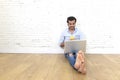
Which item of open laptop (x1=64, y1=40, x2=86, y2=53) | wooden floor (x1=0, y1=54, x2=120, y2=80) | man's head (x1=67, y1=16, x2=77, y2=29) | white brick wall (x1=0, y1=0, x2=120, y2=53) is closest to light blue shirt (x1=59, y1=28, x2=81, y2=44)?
man's head (x1=67, y1=16, x2=77, y2=29)

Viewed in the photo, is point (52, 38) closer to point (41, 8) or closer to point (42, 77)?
point (41, 8)

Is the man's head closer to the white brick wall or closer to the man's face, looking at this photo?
the man's face

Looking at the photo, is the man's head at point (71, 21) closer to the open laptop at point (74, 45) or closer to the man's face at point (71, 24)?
the man's face at point (71, 24)

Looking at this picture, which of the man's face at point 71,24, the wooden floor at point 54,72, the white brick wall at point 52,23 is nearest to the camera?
the wooden floor at point 54,72

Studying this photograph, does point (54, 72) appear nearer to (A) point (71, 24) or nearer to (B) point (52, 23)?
(A) point (71, 24)

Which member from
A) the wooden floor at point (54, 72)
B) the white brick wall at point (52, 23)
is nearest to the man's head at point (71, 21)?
the white brick wall at point (52, 23)

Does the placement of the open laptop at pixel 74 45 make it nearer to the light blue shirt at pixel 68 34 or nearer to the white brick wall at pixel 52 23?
the light blue shirt at pixel 68 34

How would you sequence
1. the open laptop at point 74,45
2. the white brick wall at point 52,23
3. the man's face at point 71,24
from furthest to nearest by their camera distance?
1. the white brick wall at point 52,23
2. the man's face at point 71,24
3. the open laptop at point 74,45

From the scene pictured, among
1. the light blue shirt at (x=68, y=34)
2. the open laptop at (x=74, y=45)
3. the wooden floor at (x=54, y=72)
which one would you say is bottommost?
the wooden floor at (x=54, y=72)

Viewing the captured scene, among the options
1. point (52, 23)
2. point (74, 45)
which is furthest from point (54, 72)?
point (52, 23)

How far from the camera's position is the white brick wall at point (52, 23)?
387cm

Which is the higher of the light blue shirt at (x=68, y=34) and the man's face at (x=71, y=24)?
the man's face at (x=71, y=24)

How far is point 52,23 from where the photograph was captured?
392 cm

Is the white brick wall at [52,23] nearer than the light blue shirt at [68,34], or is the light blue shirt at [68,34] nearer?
the light blue shirt at [68,34]
